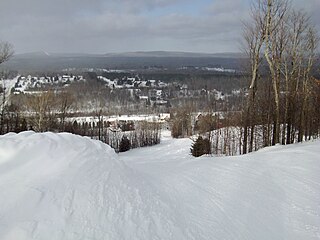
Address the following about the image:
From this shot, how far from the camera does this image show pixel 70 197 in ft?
12.4

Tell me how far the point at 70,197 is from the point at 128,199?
792 millimetres

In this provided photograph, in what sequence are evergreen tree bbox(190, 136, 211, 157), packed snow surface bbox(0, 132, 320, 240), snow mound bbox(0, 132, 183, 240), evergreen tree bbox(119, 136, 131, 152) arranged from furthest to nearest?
evergreen tree bbox(119, 136, 131, 152), evergreen tree bbox(190, 136, 211, 157), packed snow surface bbox(0, 132, 320, 240), snow mound bbox(0, 132, 183, 240)

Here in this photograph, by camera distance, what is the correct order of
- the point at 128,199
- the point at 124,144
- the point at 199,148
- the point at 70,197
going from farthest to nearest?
the point at 124,144 < the point at 199,148 < the point at 128,199 < the point at 70,197

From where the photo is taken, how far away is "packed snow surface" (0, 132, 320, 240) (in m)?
3.42

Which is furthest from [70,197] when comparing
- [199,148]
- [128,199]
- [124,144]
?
[124,144]

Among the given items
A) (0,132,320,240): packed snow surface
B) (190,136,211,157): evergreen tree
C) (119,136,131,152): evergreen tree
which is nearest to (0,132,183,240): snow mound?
(0,132,320,240): packed snow surface

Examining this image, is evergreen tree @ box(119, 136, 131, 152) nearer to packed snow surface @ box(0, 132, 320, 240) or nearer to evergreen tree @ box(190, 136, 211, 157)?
evergreen tree @ box(190, 136, 211, 157)

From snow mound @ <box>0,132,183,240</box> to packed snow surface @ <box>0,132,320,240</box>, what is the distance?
0.01 m

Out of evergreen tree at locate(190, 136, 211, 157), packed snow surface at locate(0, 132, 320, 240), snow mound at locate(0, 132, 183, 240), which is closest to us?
snow mound at locate(0, 132, 183, 240)

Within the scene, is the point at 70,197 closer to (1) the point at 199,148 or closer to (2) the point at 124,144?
(1) the point at 199,148

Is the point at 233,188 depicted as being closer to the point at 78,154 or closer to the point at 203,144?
the point at 78,154

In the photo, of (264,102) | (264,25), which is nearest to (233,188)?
Result: (264,25)

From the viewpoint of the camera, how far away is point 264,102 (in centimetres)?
1675

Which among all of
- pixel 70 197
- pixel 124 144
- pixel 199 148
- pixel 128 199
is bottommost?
pixel 124 144
